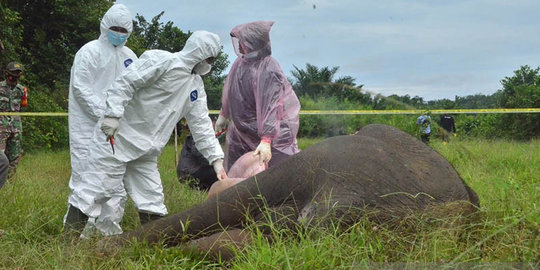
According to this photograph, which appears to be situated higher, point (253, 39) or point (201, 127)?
point (253, 39)

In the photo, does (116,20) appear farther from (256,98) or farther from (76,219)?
(76,219)

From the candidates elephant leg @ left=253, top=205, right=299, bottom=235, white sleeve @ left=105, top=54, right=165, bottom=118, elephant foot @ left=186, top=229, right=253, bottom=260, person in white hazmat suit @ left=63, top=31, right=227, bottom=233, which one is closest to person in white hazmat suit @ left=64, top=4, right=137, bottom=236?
person in white hazmat suit @ left=63, top=31, right=227, bottom=233

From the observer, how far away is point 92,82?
5191 mm

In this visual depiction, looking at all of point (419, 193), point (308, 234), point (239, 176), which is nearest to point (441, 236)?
point (419, 193)

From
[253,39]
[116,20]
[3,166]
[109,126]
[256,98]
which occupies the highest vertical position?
[116,20]

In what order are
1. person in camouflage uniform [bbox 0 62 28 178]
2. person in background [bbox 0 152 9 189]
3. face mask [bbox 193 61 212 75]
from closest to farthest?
person in background [bbox 0 152 9 189] → face mask [bbox 193 61 212 75] → person in camouflage uniform [bbox 0 62 28 178]

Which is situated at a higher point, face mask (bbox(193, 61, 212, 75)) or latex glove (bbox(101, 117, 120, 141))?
face mask (bbox(193, 61, 212, 75))

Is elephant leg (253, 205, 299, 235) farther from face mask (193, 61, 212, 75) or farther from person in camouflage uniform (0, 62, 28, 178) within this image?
person in camouflage uniform (0, 62, 28, 178)

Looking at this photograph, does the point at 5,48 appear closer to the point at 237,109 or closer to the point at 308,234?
the point at 237,109

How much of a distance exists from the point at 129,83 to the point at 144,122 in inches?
13.0

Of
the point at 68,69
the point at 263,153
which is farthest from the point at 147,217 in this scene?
the point at 68,69

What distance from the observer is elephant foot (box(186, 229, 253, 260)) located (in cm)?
323

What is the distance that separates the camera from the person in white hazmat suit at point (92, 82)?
16.2ft

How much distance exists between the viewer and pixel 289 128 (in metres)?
5.77
